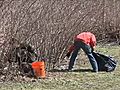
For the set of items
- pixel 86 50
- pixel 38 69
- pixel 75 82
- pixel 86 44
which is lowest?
pixel 75 82

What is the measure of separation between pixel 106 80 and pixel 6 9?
2.75 metres

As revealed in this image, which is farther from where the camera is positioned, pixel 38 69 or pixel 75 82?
pixel 38 69

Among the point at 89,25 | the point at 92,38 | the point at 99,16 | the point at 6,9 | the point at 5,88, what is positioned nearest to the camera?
the point at 5,88

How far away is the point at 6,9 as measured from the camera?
973cm

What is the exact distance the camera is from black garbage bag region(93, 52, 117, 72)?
11.1 meters

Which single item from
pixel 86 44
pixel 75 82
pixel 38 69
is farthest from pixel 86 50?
pixel 38 69

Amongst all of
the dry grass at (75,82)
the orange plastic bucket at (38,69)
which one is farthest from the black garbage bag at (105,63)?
the orange plastic bucket at (38,69)

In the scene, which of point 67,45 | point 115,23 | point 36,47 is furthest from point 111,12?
point 36,47

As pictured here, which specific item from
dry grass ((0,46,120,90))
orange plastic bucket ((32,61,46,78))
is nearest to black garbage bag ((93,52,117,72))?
dry grass ((0,46,120,90))

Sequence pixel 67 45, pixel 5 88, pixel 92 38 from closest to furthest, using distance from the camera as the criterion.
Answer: pixel 5 88
pixel 92 38
pixel 67 45

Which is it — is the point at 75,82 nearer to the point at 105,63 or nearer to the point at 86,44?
the point at 86,44

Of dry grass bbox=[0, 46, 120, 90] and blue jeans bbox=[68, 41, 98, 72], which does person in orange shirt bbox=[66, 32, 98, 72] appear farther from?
dry grass bbox=[0, 46, 120, 90]

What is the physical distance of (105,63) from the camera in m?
11.1

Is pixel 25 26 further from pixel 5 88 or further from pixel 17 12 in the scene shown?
pixel 5 88
